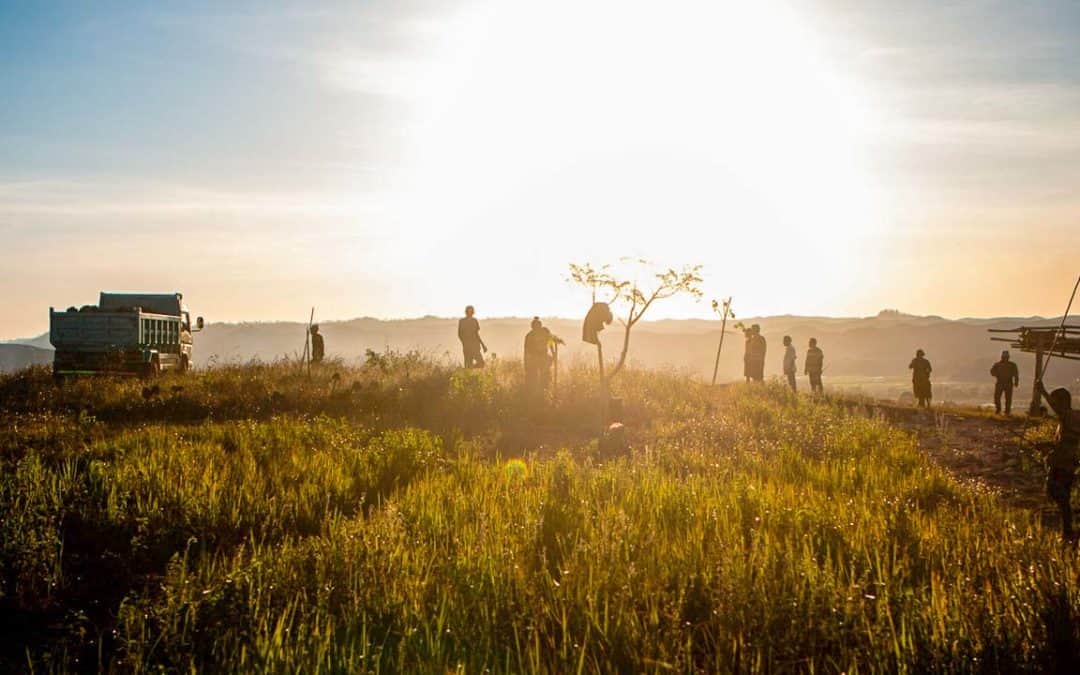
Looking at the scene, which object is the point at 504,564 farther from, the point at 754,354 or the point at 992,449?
the point at 754,354

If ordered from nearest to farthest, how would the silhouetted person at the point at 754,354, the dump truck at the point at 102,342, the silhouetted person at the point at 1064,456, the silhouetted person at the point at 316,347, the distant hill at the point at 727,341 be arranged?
the silhouetted person at the point at 1064,456 → the dump truck at the point at 102,342 → the silhouetted person at the point at 316,347 → the silhouetted person at the point at 754,354 → the distant hill at the point at 727,341

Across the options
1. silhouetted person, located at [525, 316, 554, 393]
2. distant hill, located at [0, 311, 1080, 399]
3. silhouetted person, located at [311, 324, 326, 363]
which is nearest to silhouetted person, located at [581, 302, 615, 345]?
silhouetted person, located at [525, 316, 554, 393]

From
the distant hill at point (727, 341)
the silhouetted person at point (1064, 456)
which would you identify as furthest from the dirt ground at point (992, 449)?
Answer: the distant hill at point (727, 341)

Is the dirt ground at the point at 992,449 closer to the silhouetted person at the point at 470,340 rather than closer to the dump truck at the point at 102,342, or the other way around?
the silhouetted person at the point at 470,340

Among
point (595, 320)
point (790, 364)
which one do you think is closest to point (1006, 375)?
point (790, 364)

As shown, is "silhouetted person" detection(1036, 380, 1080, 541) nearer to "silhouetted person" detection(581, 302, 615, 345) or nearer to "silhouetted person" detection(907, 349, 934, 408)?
"silhouetted person" detection(581, 302, 615, 345)

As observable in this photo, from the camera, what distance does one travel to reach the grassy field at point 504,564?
14.6 feet

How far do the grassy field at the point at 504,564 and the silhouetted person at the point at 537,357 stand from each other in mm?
7215

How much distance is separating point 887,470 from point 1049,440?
222 inches

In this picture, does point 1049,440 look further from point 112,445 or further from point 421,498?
point 112,445

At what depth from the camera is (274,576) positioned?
5555mm

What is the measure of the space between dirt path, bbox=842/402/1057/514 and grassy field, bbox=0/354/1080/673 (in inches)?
39.5

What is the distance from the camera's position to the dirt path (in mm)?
11055

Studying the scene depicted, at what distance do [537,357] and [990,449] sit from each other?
9683mm
